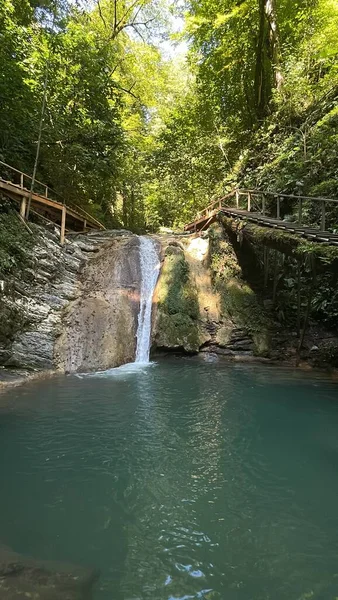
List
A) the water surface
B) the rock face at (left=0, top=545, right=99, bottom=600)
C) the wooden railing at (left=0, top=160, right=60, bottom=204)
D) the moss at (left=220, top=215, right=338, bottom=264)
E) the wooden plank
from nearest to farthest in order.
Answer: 1. the rock face at (left=0, top=545, right=99, bottom=600)
2. the water surface
3. the moss at (left=220, top=215, right=338, bottom=264)
4. the wooden plank
5. the wooden railing at (left=0, top=160, right=60, bottom=204)

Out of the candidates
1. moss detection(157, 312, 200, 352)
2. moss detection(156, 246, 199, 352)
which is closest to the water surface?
moss detection(157, 312, 200, 352)

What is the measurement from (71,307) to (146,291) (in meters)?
2.99

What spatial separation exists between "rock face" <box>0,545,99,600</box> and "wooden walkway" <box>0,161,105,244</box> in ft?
35.9

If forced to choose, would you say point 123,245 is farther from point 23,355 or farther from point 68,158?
point 23,355

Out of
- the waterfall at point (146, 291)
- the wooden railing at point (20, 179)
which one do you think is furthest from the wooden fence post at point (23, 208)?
the waterfall at point (146, 291)

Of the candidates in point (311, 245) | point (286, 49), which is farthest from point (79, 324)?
point (286, 49)

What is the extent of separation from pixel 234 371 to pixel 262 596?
7.69 meters

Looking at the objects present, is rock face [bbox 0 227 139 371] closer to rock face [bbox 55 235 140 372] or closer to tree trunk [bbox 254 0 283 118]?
rock face [bbox 55 235 140 372]

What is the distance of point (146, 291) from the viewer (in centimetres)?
1395

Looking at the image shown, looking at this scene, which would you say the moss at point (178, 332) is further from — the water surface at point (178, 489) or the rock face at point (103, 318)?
the water surface at point (178, 489)

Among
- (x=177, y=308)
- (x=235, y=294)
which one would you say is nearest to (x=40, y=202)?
(x=177, y=308)

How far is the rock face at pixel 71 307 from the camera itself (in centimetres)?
1035

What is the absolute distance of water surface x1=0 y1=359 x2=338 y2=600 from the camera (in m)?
3.38

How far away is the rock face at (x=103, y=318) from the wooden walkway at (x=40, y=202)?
225 centimetres
